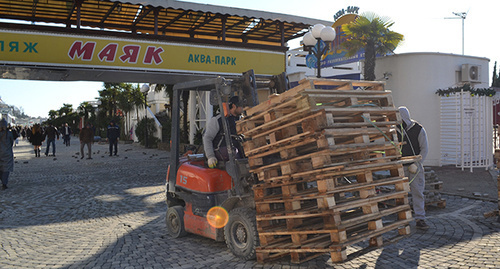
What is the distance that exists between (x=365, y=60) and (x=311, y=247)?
1151 cm

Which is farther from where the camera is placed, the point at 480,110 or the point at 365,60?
the point at 365,60

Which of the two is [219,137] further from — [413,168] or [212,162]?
[413,168]

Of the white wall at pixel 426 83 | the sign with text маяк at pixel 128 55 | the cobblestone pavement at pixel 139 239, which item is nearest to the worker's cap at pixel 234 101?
the cobblestone pavement at pixel 139 239

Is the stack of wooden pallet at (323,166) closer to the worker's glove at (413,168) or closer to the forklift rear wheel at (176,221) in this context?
the worker's glove at (413,168)

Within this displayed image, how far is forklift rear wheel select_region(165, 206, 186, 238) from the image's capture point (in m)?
6.14

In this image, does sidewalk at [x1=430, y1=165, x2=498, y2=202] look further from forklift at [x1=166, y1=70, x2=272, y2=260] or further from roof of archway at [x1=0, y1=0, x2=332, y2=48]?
roof of archway at [x1=0, y1=0, x2=332, y2=48]

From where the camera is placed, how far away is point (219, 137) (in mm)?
5680

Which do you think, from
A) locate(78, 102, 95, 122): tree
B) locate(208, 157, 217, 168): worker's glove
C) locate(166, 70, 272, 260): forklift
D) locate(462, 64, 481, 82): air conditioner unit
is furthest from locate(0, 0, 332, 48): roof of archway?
locate(78, 102, 95, 122): tree

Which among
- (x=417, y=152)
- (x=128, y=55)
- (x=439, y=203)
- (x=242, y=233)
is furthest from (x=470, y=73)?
(x=242, y=233)

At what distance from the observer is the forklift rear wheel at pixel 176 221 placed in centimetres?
614

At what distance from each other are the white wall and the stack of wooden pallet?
10.4 m

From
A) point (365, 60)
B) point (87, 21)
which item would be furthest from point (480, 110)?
point (87, 21)

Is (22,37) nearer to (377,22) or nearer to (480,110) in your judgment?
(377,22)

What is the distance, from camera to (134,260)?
17.6ft
